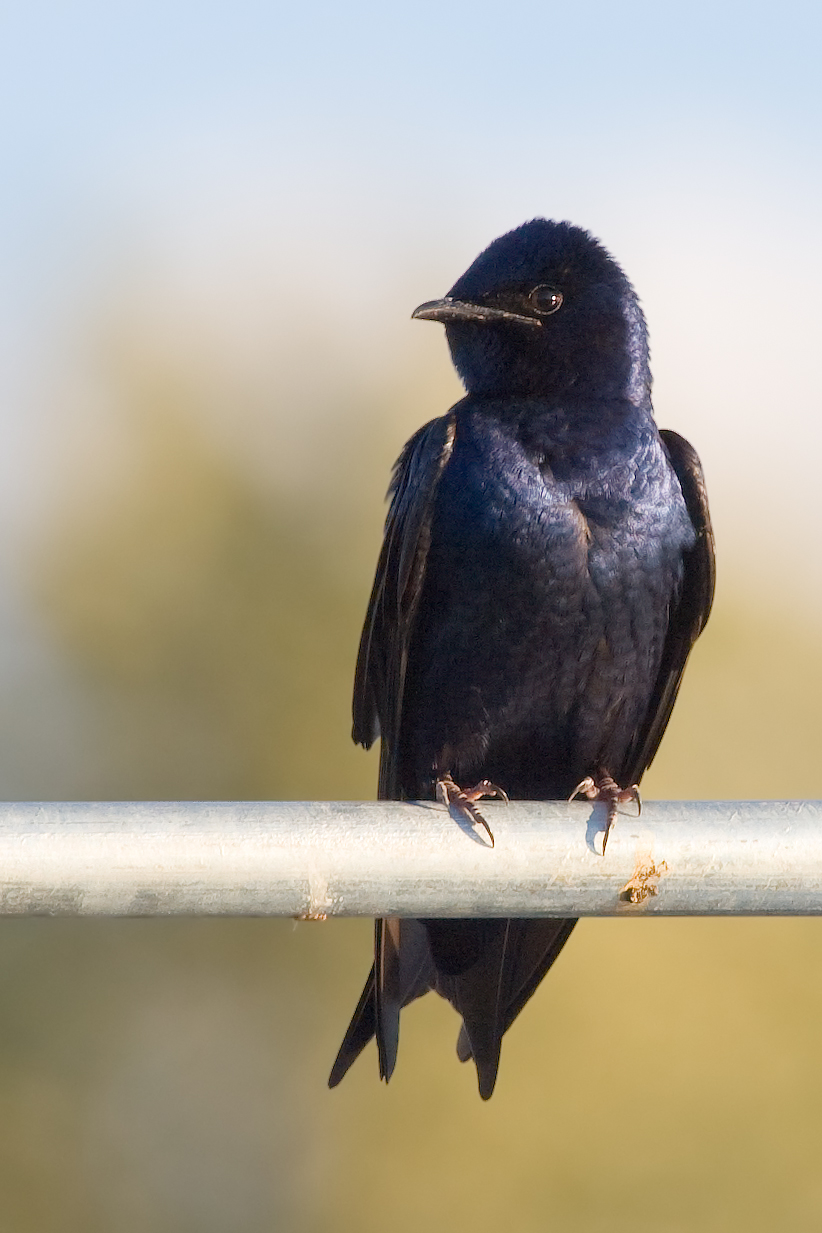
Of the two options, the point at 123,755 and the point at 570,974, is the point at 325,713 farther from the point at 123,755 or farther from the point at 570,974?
the point at 570,974

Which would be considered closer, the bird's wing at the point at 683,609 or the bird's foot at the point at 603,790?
the bird's foot at the point at 603,790

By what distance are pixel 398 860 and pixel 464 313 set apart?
91.9 inches

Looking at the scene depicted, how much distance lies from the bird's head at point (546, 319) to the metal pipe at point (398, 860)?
200 cm

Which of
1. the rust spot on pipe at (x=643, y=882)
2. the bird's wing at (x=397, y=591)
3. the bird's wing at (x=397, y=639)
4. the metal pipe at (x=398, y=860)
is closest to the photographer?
the metal pipe at (x=398, y=860)

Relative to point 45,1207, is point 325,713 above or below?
above

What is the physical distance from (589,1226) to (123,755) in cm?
390

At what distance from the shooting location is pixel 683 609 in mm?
3693

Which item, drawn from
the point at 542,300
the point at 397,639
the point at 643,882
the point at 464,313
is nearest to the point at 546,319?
the point at 542,300

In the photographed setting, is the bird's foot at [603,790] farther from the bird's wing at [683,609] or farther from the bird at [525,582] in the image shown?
the bird's wing at [683,609]

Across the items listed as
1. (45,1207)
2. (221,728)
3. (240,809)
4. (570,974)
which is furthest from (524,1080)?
(240,809)

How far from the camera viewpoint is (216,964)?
8.73 meters

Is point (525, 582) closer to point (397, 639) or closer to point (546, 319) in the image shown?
point (397, 639)

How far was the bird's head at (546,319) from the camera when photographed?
11.9 feet

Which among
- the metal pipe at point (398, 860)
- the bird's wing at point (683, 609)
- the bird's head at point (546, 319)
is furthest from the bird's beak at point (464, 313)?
the metal pipe at point (398, 860)
